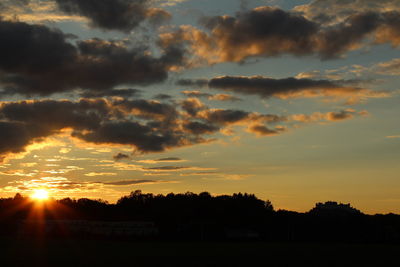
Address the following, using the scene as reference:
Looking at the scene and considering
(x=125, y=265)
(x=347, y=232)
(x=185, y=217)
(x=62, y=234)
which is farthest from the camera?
(x=185, y=217)

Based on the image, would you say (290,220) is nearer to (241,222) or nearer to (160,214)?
(241,222)

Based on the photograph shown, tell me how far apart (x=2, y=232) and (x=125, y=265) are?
130 meters

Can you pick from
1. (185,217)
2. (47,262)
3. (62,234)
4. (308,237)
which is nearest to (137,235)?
(62,234)

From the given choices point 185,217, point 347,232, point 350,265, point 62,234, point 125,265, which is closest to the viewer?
point 125,265

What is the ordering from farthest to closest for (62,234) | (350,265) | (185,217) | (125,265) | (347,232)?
(185,217), (347,232), (62,234), (350,265), (125,265)

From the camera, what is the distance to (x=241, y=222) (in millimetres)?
193125

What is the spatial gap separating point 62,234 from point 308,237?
239 ft

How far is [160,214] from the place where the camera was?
19000 centimetres

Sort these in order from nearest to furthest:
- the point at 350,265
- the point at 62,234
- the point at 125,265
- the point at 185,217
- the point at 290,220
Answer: the point at 125,265
the point at 350,265
the point at 62,234
the point at 290,220
the point at 185,217

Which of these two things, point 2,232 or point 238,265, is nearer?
point 238,265

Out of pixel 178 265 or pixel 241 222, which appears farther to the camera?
pixel 241 222

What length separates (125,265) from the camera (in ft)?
182

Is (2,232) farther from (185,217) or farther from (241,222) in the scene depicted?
(241,222)

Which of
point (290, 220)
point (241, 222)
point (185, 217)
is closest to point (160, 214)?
point (185, 217)
